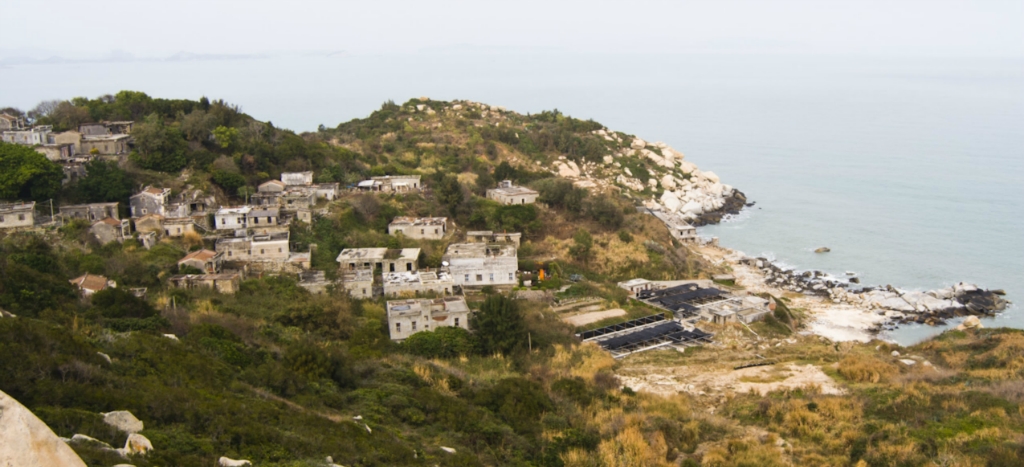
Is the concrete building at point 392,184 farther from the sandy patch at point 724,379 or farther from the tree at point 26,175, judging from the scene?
the sandy patch at point 724,379

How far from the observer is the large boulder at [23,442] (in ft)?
18.3

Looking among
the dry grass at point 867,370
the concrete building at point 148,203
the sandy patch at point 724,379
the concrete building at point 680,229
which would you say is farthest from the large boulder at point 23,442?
the concrete building at point 680,229

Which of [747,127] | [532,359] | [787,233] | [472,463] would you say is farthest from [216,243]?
[747,127]

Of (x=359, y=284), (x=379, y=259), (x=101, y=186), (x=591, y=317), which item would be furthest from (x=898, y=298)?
(x=101, y=186)

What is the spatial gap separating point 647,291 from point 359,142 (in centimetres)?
2110

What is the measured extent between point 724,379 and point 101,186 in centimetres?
2136

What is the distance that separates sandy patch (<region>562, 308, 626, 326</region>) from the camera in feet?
78.7

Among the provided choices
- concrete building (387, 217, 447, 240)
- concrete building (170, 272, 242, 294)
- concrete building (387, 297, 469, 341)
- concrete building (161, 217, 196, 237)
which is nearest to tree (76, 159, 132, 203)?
concrete building (161, 217, 196, 237)

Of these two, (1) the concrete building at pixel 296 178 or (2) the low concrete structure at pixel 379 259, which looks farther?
(1) the concrete building at pixel 296 178

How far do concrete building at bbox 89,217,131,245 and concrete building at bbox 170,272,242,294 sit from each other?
136 inches

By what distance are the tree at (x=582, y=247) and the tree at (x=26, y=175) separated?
18.7m

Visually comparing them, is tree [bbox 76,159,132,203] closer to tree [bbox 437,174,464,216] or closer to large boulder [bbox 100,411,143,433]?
tree [bbox 437,174,464,216]

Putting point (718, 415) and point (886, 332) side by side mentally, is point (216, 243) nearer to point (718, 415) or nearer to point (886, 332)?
point (718, 415)

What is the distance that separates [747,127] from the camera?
8919cm
